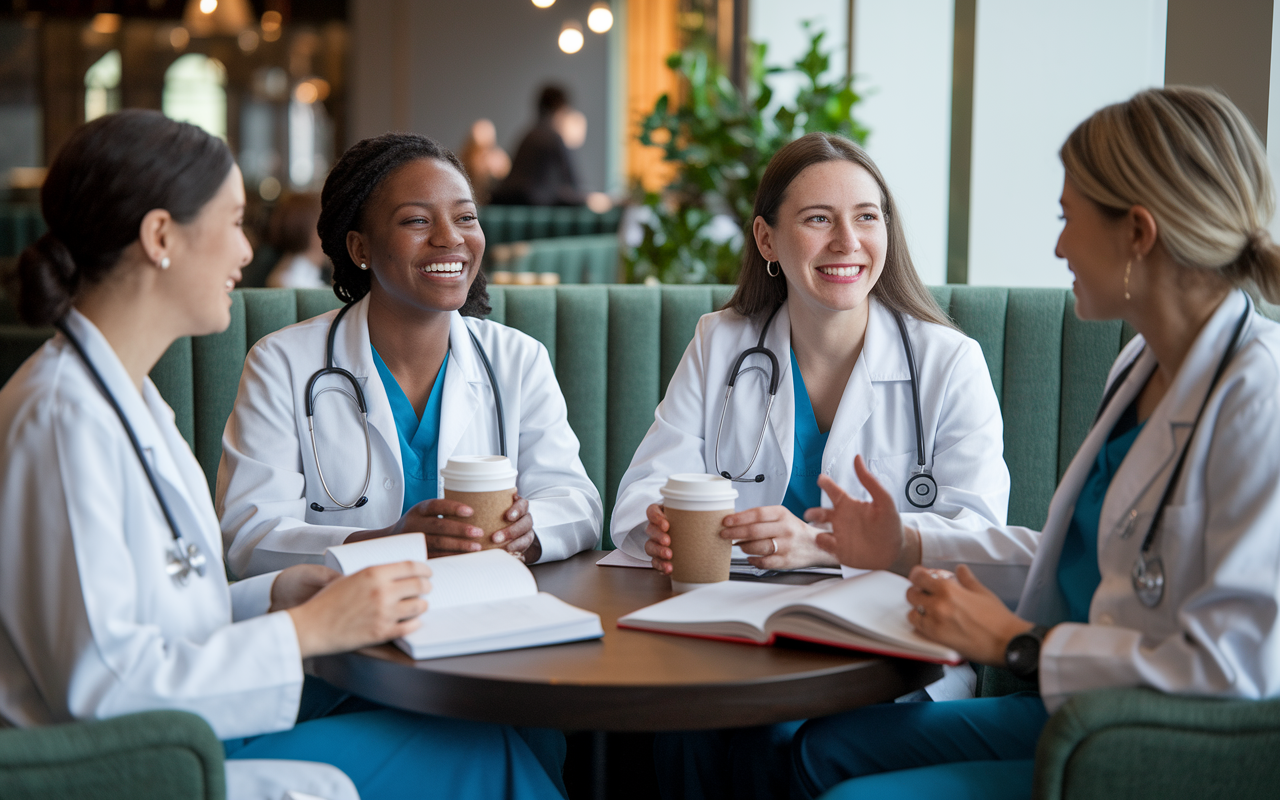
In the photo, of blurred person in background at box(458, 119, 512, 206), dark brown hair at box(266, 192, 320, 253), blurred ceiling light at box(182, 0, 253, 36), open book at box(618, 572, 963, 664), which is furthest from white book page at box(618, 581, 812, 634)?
blurred ceiling light at box(182, 0, 253, 36)

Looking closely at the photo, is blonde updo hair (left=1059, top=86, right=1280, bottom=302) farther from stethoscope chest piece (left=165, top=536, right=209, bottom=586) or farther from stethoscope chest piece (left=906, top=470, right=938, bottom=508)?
stethoscope chest piece (left=165, top=536, right=209, bottom=586)

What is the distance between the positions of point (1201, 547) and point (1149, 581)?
7cm

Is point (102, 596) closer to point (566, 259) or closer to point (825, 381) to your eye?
point (825, 381)

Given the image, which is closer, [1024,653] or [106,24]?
[1024,653]

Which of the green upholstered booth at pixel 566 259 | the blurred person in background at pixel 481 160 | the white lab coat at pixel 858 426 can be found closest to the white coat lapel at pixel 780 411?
the white lab coat at pixel 858 426

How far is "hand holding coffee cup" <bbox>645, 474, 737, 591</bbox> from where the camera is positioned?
5.24 ft

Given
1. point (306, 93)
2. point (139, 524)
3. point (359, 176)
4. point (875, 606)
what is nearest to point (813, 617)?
point (875, 606)

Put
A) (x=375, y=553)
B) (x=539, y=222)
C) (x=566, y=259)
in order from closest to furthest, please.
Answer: (x=375, y=553)
(x=566, y=259)
(x=539, y=222)

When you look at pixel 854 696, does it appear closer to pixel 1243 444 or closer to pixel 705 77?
pixel 1243 444

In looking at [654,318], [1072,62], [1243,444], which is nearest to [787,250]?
[654,318]

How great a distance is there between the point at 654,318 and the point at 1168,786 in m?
1.74

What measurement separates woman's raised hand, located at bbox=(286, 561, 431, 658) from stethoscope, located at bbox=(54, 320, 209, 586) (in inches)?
5.6

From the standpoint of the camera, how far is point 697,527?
1.61m

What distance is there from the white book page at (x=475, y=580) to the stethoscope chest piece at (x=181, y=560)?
11.8 inches
